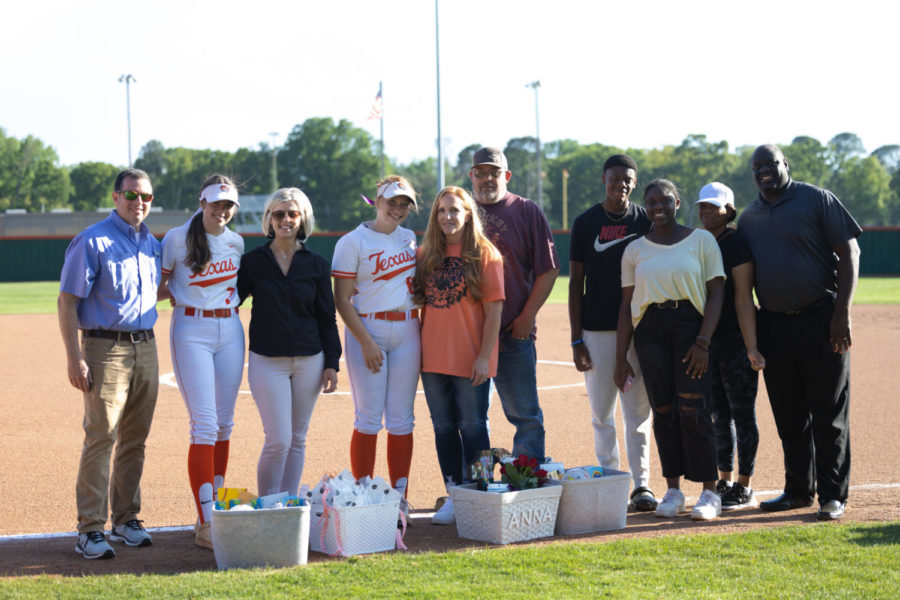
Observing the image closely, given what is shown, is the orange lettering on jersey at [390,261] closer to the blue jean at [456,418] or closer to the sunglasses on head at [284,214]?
the sunglasses on head at [284,214]

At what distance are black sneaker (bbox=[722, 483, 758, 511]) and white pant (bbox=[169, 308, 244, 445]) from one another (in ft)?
9.91

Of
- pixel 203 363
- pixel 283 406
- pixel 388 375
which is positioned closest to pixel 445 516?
pixel 388 375

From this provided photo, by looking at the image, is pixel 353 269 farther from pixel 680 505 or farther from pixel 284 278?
pixel 680 505

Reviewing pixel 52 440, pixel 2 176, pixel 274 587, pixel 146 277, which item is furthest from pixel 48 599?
pixel 2 176

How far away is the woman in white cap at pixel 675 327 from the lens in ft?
17.3

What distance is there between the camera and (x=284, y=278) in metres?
5.06

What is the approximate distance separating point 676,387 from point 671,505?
707 mm

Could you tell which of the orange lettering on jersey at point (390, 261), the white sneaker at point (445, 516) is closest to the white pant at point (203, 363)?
the orange lettering on jersey at point (390, 261)

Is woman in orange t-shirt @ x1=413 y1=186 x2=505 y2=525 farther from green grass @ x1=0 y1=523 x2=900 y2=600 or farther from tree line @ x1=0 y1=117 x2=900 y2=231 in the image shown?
tree line @ x1=0 y1=117 x2=900 y2=231

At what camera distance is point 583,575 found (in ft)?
13.8

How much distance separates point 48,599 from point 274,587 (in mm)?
940

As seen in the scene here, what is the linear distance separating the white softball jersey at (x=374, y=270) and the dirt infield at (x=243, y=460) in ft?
4.25

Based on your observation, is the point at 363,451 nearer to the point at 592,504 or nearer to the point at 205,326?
the point at 205,326

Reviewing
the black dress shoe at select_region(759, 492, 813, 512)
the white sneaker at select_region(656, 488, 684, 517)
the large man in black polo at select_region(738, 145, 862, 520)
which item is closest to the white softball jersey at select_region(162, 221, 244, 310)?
the white sneaker at select_region(656, 488, 684, 517)
